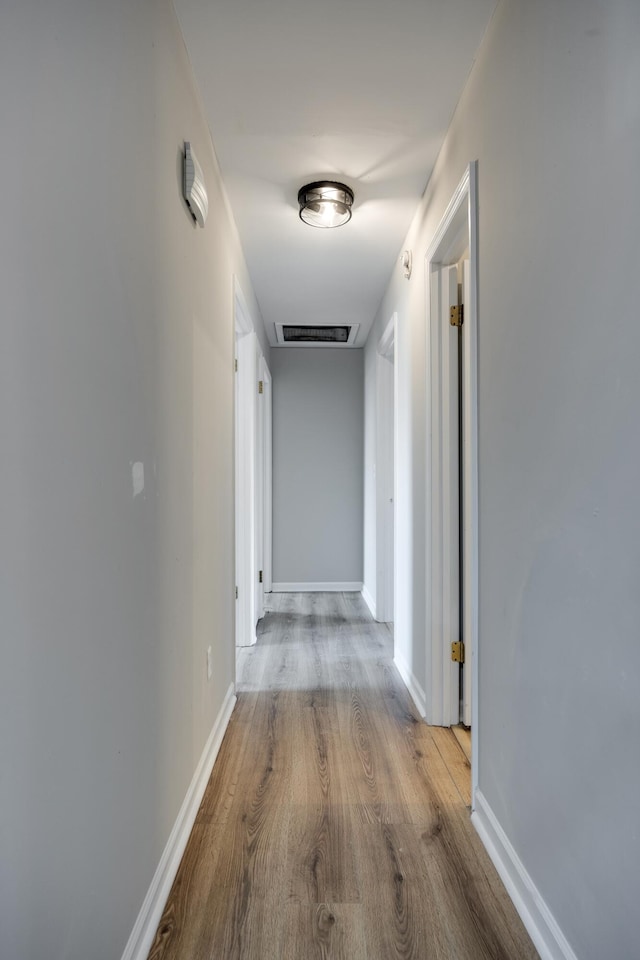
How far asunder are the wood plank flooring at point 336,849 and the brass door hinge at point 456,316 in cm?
173

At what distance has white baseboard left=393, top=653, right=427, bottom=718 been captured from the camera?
2.57 metres

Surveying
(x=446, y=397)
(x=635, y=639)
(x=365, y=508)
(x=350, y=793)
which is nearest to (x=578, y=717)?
(x=635, y=639)

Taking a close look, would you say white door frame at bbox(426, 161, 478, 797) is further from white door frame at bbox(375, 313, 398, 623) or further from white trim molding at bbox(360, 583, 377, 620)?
white trim molding at bbox(360, 583, 377, 620)

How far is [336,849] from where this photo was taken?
1.64 meters

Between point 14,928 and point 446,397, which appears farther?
point 446,397

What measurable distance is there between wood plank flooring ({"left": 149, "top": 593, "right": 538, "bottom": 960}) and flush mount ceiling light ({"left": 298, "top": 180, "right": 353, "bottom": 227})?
2.28 meters

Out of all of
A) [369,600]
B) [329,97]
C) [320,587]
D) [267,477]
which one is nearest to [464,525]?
[329,97]

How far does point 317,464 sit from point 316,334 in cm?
122

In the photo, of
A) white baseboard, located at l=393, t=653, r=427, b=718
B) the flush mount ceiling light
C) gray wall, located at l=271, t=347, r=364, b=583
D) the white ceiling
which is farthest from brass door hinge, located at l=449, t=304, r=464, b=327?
gray wall, located at l=271, t=347, r=364, b=583

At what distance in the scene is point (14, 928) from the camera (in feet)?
2.41

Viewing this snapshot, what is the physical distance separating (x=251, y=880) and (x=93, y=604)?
39.9 inches

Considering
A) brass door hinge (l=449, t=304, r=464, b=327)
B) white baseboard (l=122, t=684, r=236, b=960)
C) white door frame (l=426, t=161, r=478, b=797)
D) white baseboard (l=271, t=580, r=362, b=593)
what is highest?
brass door hinge (l=449, t=304, r=464, b=327)

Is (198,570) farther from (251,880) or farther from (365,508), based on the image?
(365,508)

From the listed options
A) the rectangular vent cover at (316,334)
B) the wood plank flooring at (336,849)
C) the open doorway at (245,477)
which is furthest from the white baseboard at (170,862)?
the rectangular vent cover at (316,334)
